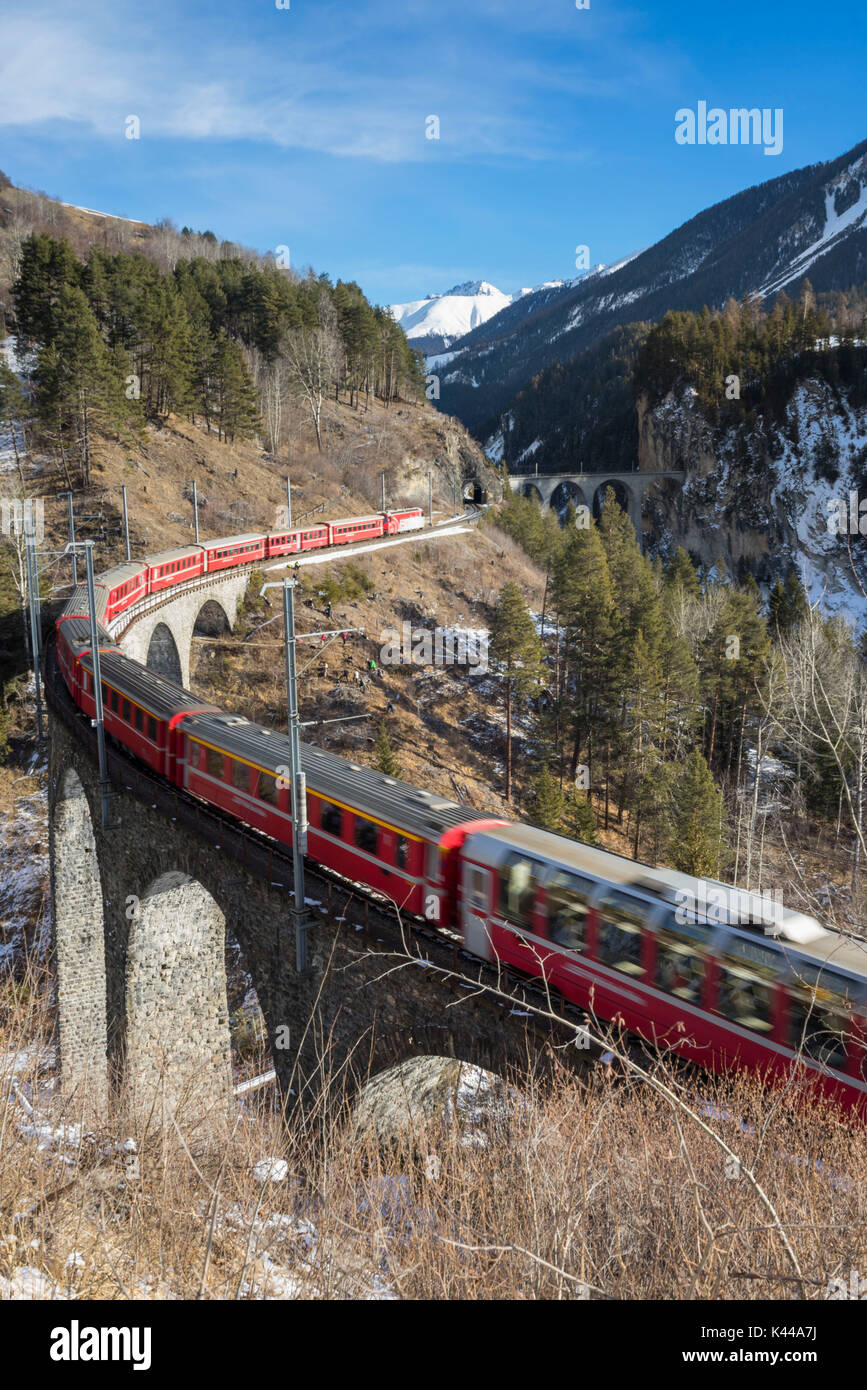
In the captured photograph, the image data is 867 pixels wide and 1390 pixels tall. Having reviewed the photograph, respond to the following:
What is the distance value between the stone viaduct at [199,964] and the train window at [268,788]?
772mm

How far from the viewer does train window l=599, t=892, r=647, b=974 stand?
10641 mm

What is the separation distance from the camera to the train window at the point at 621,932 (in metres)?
10.6

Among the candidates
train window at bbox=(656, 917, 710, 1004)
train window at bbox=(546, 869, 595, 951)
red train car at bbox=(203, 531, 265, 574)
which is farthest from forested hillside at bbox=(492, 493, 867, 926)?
train window at bbox=(656, 917, 710, 1004)

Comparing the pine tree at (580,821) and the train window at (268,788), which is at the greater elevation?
the train window at (268,788)

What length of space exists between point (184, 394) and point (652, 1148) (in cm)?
6404

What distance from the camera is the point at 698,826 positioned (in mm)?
28812

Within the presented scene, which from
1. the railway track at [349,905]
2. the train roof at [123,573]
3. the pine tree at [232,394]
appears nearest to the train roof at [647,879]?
the railway track at [349,905]

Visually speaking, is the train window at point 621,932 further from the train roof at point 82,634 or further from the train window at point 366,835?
the train roof at point 82,634

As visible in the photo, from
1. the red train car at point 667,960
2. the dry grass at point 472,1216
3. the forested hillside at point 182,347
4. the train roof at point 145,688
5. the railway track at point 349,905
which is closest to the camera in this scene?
the dry grass at point 472,1216

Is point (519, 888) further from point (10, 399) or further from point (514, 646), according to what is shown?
point (10, 399)

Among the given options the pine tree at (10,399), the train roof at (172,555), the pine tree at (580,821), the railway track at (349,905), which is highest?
the pine tree at (10,399)

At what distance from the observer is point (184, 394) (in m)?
61.6

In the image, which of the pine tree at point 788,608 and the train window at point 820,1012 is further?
the pine tree at point 788,608

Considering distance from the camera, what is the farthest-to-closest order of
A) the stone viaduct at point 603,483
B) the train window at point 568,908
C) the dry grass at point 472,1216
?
the stone viaduct at point 603,483 < the train window at point 568,908 < the dry grass at point 472,1216
